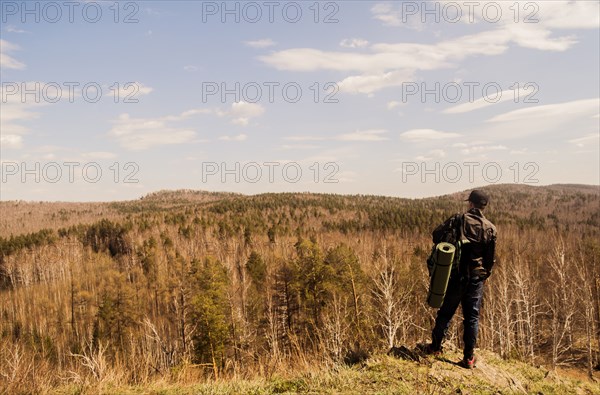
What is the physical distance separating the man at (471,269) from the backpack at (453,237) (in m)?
0.02

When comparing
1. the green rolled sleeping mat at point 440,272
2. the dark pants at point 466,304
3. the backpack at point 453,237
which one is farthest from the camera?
the dark pants at point 466,304

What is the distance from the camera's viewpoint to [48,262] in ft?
316

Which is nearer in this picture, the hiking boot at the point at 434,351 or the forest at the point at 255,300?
the hiking boot at the point at 434,351

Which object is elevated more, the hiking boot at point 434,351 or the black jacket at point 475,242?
the black jacket at point 475,242

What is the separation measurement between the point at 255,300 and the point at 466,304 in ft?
121

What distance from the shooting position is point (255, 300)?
41250 mm

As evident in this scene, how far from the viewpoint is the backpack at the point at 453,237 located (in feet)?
20.1

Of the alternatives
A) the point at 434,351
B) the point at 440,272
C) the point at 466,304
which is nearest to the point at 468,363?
the point at 434,351

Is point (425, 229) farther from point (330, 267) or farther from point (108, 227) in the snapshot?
point (108, 227)

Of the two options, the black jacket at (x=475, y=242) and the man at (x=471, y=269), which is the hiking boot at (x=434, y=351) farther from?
the black jacket at (x=475, y=242)

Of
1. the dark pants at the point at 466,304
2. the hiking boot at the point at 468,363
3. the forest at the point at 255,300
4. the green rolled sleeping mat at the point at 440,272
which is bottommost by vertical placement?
the forest at the point at 255,300

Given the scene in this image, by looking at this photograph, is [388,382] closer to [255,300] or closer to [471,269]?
[471,269]

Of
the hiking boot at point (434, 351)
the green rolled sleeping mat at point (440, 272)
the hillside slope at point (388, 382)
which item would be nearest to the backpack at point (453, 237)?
the green rolled sleeping mat at point (440, 272)

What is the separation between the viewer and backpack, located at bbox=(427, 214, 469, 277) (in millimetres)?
6129
